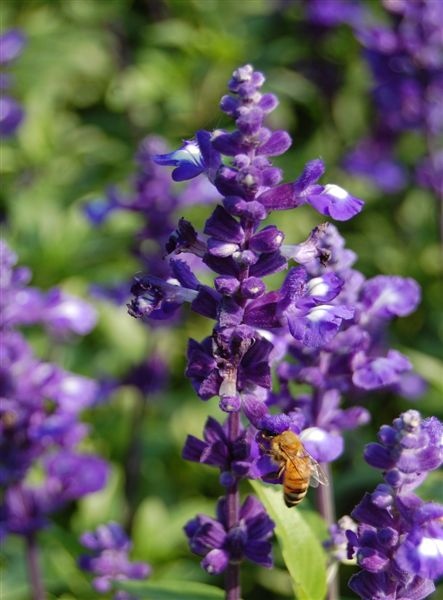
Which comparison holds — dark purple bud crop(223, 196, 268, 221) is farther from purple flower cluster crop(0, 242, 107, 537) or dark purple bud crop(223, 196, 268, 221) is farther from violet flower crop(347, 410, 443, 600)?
purple flower cluster crop(0, 242, 107, 537)

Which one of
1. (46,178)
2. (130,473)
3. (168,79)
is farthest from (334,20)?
(130,473)

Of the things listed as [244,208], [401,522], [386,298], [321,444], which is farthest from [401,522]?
[386,298]

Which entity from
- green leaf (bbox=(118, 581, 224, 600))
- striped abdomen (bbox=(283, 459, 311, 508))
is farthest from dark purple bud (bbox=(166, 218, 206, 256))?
green leaf (bbox=(118, 581, 224, 600))

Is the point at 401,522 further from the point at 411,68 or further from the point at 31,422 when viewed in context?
the point at 411,68

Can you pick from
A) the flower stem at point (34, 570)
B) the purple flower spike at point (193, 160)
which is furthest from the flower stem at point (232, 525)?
the flower stem at point (34, 570)

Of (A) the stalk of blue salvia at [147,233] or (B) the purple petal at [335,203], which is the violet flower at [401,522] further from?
(A) the stalk of blue salvia at [147,233]

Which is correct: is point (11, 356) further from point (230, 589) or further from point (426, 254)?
point (426, 254)
